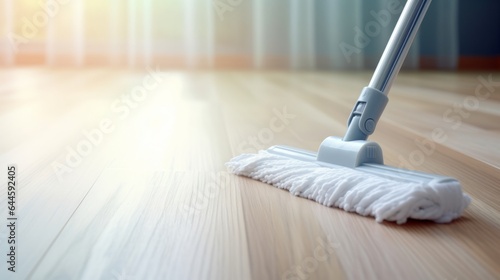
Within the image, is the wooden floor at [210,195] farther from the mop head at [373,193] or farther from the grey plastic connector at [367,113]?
the grey plastic connector at [367,113]

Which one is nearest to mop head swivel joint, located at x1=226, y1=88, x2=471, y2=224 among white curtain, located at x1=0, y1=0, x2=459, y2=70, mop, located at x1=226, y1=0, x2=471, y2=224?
mop, located at x1=226, y1=0, x2=471, y2=224

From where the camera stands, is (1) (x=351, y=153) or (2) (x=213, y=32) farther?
(2) (x=213, y=32)

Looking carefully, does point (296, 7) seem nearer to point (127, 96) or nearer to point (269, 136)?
point (127, 96)

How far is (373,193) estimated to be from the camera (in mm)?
776

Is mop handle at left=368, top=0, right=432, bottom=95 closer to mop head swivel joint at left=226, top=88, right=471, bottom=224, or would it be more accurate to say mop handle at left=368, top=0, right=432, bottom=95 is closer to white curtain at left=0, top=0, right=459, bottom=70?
mop head swivel joint at left=226, top=88, right=471, bottom=224

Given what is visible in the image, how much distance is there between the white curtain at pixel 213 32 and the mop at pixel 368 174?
247 centimetres

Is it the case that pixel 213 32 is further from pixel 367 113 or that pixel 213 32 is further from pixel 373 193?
pixel 373 193

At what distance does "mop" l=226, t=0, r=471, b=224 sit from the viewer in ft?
2.48

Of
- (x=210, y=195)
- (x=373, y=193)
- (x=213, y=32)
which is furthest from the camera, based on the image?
(x=213, y=32)

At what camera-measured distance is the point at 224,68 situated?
354 cm

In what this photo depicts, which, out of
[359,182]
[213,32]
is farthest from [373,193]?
[213,32]

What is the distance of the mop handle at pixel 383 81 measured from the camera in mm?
925

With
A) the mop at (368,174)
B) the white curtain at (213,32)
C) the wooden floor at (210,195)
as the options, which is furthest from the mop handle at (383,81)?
the white curtain at (213,32)

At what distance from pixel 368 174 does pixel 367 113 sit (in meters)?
0.11
